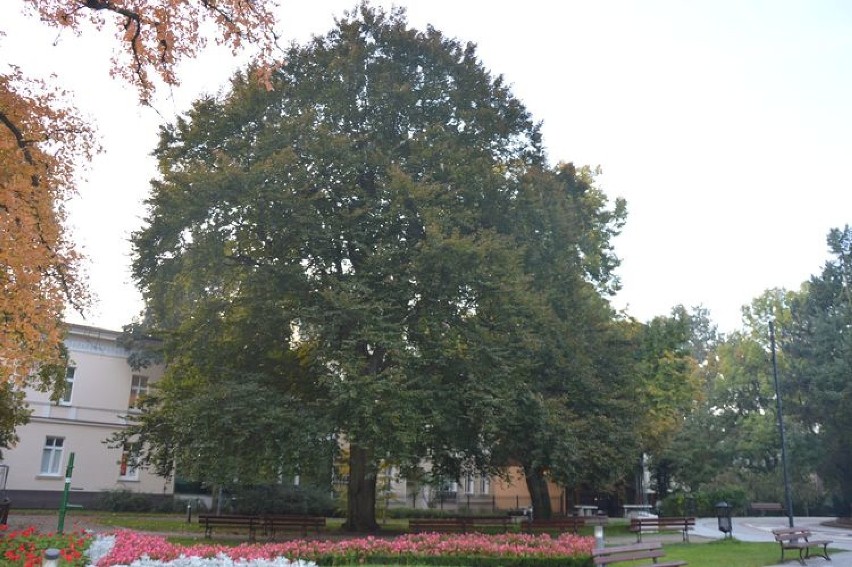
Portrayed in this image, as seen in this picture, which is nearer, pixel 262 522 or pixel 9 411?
pixel 262 522

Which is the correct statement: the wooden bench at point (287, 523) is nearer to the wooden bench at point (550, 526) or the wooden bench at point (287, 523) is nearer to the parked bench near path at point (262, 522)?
the parked bench near path at point (262, 522)

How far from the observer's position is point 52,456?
3400cm

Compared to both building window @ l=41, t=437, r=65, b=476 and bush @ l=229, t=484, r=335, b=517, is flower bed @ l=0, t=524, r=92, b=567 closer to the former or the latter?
bush @ l=229, t=484, r=335, b=517

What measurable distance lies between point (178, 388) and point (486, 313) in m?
Result: 10.8

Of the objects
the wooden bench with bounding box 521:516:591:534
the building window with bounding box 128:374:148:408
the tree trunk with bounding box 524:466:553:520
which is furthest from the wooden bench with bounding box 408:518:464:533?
the building window with bounding box 128:374:148:408

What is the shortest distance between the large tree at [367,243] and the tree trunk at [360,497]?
7 centimetres

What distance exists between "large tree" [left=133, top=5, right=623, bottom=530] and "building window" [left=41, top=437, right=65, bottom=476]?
1406cm

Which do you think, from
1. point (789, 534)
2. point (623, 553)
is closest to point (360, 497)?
point (789, 534)

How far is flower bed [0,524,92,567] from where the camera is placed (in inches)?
439

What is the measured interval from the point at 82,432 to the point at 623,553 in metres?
31.8

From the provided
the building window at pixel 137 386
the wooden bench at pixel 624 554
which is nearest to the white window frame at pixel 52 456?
the building window at pixel 137 386

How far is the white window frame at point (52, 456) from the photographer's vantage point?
33.5 metres

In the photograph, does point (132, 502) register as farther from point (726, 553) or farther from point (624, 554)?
point (624, 554)

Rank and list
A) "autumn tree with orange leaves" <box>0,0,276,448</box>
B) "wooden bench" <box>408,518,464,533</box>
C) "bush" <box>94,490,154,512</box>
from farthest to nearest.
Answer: "bush" <box>94,490,154,512</box> → "wooden bench" <box>408,518,464,533</box> → "autumn tree with orange leaves" <box>0,0,276,448</box>
